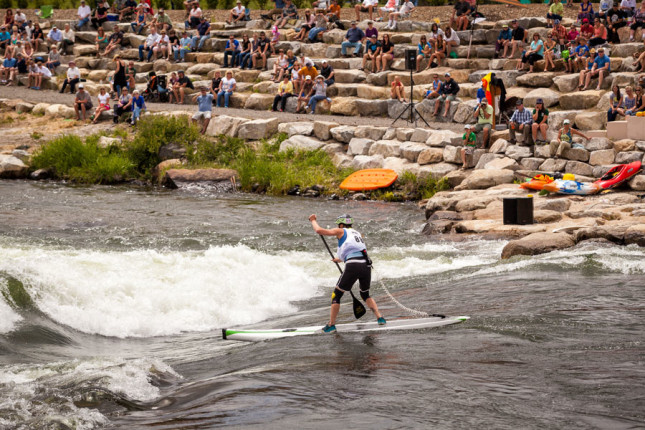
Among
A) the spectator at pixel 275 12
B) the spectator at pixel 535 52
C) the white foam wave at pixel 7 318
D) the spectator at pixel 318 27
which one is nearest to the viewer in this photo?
the white foam wave at pixel 7 318

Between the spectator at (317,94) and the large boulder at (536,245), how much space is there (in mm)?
13137

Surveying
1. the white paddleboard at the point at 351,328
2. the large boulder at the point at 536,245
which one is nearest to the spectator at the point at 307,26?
the large boulder at the point at 536,245

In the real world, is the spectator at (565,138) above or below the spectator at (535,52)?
below

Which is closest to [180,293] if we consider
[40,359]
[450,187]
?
[40,359]

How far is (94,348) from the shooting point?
9820mm

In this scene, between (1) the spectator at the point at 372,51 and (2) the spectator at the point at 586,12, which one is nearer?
(2) the spectator at the point at 586,12

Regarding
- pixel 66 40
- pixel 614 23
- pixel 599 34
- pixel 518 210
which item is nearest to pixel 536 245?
pixel 518 210

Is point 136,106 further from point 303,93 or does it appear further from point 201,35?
point 201,35

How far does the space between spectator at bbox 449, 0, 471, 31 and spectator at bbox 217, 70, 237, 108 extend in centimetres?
742

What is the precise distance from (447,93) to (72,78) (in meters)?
13.9

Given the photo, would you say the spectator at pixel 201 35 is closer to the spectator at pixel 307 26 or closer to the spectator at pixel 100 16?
the spectator at pixel 307 26

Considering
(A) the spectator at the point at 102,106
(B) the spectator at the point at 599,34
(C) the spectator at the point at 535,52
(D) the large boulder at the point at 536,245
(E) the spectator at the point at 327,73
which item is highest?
(B) the spectator at the point at 599,34

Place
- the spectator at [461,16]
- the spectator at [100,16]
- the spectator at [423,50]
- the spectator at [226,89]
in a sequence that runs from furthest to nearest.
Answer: the spectator at [100,16] → the spectator at [461,16] → the spectator at [226,89] → the spectator at [423,50]

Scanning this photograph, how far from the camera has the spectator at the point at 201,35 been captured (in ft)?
106
